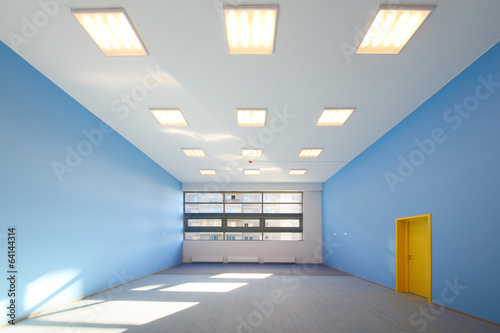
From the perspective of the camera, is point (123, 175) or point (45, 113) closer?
point (45, 113)

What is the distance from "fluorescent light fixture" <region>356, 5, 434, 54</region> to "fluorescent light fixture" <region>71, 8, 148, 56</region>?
2.86 metres

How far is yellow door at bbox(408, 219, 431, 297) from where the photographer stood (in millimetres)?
6301

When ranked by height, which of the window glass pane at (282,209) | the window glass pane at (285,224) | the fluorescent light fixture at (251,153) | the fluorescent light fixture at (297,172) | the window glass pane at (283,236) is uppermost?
the fluorescent light fixture at (251,153)

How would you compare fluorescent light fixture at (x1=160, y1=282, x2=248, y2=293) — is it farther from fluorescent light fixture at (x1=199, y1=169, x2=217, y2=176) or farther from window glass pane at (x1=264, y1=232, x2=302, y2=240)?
window glass pane at (x1=264, y1=232, x2=302, y2=240)

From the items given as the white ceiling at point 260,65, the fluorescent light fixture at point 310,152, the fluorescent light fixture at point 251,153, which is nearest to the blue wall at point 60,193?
the white ceiling at point 260,65

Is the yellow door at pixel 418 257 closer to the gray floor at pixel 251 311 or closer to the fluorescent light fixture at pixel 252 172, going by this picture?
the gray floor at pixel 251 311

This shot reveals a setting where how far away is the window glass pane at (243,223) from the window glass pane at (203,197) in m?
1.11

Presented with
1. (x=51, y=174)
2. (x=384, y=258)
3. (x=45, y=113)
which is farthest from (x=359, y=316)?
(x=45, y=113)

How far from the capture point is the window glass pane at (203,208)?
14.3m

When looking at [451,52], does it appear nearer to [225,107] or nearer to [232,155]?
[225,107]

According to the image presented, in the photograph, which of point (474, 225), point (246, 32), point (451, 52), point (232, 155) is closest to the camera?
point (246, 32)

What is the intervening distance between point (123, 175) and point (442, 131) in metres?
6.77

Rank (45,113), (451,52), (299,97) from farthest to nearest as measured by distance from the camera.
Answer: (299,97)
(45,113)
(451,52)

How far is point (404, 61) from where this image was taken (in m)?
4.52
